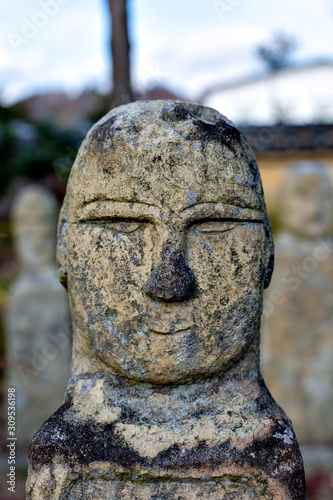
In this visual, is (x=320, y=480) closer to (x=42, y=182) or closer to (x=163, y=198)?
(x=163, y=198)

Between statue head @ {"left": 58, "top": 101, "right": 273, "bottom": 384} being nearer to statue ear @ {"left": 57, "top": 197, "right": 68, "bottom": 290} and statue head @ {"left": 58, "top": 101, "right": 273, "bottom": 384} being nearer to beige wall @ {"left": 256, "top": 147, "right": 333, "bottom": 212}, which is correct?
statue ear @ {"left": 57, "top": 197, "right": 68, "bottom": 290}

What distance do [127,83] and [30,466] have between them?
9.81 feet

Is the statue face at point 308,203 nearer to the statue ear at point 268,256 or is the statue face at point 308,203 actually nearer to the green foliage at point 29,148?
the statue ear at point 268,256

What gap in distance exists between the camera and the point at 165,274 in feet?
5.61

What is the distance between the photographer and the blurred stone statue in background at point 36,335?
5324mm

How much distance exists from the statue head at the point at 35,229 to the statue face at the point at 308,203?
224cm

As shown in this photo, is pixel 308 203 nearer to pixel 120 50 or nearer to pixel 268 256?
pixel 120 50

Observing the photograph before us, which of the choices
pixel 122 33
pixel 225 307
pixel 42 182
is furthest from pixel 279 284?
pixel 42 182

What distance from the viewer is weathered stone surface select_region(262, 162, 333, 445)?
505 cm

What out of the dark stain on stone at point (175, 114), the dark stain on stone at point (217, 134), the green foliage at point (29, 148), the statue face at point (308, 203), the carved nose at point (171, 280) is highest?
the green foliage at point (29, 148)

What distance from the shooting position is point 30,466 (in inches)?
70.2

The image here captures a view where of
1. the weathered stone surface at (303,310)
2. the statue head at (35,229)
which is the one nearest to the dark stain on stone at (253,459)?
the weathered stone surface at (303,310)

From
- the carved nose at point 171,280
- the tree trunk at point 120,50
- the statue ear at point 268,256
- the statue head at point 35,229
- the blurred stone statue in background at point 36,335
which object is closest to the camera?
the carved nose at point 171,280

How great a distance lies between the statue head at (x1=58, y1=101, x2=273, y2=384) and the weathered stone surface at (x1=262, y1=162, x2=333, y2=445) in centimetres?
329
